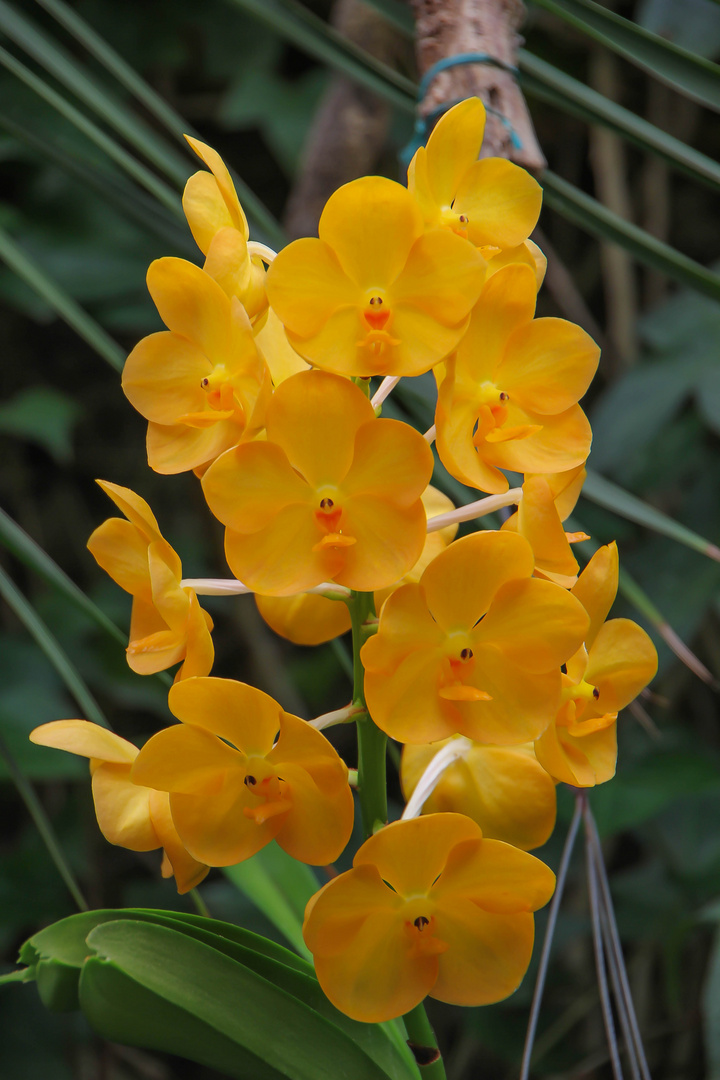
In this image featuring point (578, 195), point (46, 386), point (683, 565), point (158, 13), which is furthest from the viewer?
point (46, 386)

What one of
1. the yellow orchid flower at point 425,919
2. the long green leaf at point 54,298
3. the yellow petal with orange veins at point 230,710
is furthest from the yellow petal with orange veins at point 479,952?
the long green leaf at point 54,298

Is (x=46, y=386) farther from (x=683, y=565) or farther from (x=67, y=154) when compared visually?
(x=683, y=565)

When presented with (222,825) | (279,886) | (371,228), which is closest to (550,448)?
(371,228)

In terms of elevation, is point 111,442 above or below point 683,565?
below

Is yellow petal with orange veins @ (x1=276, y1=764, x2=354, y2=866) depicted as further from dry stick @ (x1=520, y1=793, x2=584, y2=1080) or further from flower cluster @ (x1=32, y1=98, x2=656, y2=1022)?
dry stick @ (x1=520, y1=793, x2=584, y2=1080)

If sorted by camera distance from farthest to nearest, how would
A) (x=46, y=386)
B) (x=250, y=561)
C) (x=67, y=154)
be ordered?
1. (x=46, y=386)
2. (x=67, y=154)
3. (x=250, y=561)

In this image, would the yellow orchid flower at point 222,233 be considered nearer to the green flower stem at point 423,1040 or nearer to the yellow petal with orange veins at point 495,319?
the yellow petal with orange veins at point 495,319

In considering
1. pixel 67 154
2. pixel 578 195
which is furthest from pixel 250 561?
pixel 67 154
